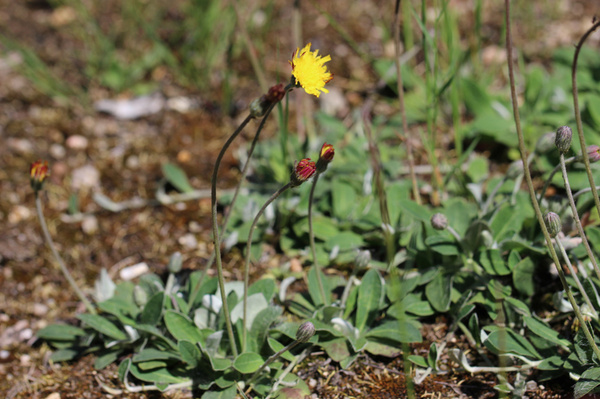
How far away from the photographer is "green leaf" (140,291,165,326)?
75.7 inches

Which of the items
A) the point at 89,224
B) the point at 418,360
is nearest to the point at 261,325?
the point at 418,360

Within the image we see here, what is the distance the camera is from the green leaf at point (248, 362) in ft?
5.83

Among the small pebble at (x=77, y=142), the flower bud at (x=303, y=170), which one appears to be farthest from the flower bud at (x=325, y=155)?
the small pebble at (x=77, y=142)

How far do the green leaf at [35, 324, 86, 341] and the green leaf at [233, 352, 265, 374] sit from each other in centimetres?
66

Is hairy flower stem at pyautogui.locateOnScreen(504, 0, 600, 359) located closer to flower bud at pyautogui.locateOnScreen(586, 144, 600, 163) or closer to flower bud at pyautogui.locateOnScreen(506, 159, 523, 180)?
flower bud at pyautogui.locateOnScreen(586, 144, 600, 163)

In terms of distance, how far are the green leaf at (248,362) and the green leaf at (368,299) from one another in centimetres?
37

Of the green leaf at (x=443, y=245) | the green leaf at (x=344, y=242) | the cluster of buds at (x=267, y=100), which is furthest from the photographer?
the green leaf at (x=344, y=242)

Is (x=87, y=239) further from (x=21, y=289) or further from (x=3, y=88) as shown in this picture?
(x=3, y=88)

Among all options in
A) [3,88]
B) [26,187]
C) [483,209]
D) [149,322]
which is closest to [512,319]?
[483,209]

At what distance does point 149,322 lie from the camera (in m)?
1.96

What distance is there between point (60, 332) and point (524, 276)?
1652mm

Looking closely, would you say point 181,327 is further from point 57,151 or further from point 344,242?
point 57,151

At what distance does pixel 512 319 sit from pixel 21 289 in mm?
1962

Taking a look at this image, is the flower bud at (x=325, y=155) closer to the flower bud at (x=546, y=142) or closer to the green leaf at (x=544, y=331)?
the green leaf at (x=544, y=331)
